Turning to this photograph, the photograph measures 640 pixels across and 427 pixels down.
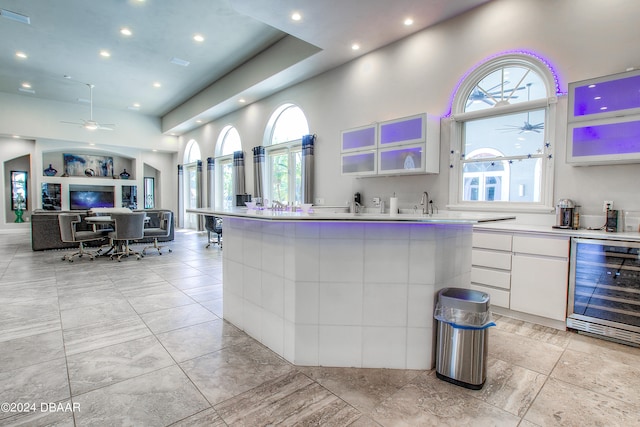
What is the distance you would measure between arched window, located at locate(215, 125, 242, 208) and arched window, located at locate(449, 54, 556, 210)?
6.61 metres

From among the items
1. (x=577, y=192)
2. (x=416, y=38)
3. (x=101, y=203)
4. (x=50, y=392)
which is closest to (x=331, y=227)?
(x=50, y=392)

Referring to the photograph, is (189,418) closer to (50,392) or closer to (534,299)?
(50,392)

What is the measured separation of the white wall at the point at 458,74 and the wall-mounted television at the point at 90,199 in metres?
9.04

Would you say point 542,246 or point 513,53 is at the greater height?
point 513,53

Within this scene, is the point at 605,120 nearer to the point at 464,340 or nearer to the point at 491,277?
the point at 491,277

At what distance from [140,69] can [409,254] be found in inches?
314

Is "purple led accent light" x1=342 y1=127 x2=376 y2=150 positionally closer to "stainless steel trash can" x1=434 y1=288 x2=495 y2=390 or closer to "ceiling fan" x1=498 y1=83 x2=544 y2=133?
"ceiling fan" x1=498 y1=83 x2=544 y2=133

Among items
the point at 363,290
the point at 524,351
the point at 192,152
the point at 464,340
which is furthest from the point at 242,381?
the point at 192,152

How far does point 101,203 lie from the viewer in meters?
12.0

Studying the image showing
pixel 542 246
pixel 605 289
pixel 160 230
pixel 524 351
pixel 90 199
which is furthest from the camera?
pixel 90 199

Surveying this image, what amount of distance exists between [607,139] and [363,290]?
8.67 feet

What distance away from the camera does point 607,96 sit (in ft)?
9.20

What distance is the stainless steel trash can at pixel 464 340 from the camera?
77.9 inches

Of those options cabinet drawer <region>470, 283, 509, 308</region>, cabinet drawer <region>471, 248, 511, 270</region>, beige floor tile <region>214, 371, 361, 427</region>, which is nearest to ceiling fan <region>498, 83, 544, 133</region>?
cabinet drawer <region>471, 248, 511, 270</region>
